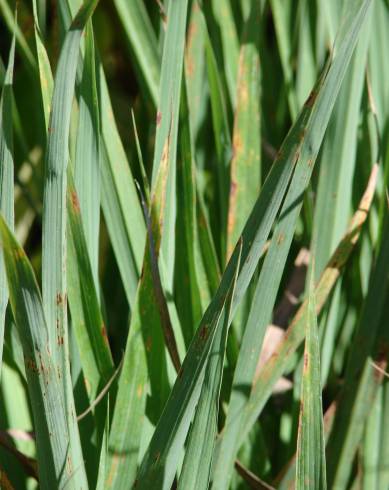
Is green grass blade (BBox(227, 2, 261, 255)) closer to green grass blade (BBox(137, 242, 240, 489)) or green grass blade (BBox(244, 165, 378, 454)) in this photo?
green grass blade (BBox(244, 165, 378, 454))

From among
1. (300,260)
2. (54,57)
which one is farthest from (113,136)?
(54,57)

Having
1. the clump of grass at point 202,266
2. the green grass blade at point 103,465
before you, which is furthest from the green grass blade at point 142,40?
the green grass blade at point 103,465

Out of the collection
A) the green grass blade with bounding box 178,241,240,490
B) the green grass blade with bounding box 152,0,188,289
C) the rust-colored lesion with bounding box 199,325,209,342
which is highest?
the green grass blade with bounding box 152,0,188,289

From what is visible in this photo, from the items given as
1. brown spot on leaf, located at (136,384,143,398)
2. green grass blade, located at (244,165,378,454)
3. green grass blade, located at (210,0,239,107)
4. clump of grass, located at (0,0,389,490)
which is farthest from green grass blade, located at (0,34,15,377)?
green grass blade, located at (210,0,239,107)

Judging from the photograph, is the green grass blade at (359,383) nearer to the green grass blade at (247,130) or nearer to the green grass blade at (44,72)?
the green grass blade at (247,130)

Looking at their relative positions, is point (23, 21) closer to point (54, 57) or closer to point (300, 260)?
point (54, 57)

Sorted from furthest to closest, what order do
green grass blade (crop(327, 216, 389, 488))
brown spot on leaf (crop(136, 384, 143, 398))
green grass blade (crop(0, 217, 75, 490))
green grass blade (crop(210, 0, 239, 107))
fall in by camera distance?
green grass blade (crop(210, 0, 239, 107)) → green grass blade (crop(327, 216, 389, 488)) → brown spot on leaf (crop(136, 384, 143, 398)) → green grass blade (crop(0, 217, 75, 490))

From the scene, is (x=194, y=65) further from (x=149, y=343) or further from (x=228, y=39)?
(x=149, y=343)
